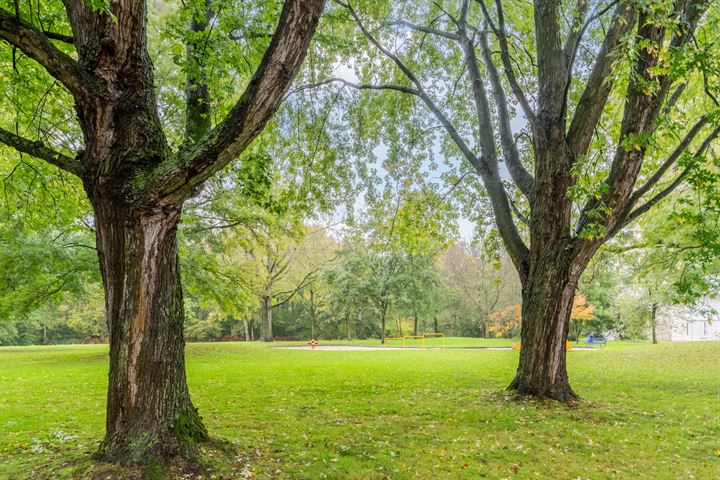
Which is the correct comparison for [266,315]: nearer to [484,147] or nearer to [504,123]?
[484,147]

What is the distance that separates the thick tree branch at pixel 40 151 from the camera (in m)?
4.00

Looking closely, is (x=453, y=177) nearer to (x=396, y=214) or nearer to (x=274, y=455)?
(x=396, y=214)

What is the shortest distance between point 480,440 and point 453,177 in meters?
7.00

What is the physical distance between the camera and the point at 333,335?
4597 centimetres

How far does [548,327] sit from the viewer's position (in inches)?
291

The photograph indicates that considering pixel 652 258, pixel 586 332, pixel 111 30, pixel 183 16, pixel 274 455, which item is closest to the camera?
pixel 111 30

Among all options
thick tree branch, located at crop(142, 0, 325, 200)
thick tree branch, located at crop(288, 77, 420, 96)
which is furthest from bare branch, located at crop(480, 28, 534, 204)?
thick tree branch, located at crop(142, 0, 325, 200)

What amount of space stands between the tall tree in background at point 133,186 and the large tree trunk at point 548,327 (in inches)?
227

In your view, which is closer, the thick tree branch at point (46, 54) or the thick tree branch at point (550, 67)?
the thick tree branch at point (46, 54)

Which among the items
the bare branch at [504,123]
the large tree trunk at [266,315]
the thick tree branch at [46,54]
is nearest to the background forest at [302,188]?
the bare branch at [504,123]

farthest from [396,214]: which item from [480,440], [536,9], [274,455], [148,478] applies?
[148,478]

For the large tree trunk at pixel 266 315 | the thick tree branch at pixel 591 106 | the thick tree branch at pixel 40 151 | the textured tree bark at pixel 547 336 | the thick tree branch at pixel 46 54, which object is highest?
the thick tree branch at pixel 591 106

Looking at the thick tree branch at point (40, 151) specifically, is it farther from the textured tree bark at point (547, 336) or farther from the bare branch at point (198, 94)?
the textured tree bark at point (547, 336)

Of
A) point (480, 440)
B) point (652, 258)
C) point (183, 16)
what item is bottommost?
point (480, 440)
